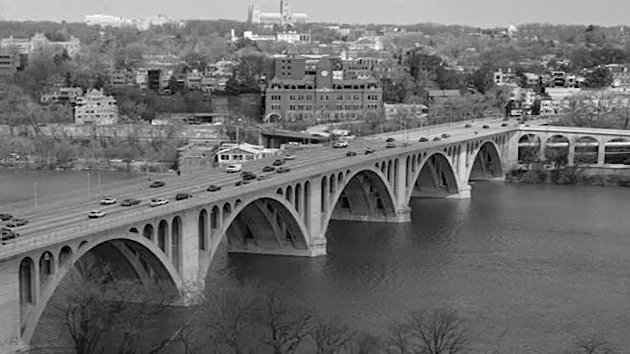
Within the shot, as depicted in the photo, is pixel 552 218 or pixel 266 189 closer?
pixel 266 189

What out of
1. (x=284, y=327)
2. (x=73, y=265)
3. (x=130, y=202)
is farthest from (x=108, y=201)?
(x=284, y=327)

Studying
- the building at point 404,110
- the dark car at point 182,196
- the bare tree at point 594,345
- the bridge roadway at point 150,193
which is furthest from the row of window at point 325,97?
the bare tree at point 594,345

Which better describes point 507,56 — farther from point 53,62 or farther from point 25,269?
point 25,269

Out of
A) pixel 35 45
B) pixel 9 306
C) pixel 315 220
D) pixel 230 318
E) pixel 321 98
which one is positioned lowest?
pixel 230 318

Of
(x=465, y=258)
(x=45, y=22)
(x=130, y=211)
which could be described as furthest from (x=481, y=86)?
(x=45, y=22)

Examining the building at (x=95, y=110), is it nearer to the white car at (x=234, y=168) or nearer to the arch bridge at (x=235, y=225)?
the arch bridge at (x=235, y=225)

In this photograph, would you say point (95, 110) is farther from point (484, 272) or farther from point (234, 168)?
point (484, 272)
